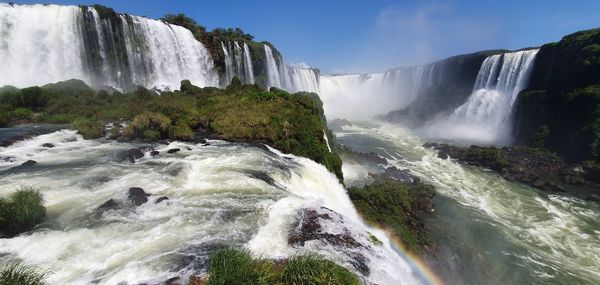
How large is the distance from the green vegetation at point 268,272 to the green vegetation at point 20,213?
5.07 metres

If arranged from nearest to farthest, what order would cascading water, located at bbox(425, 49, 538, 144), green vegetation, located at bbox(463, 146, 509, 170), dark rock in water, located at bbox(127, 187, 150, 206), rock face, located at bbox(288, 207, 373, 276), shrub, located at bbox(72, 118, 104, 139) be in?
1. rock face, located at bbox(288, 207, 373, 276)
2. dark rock in water, located at bbox(127, 187, 150, 206)
3. shrub, located at bbox(72, 118, 104, 139)
4. green vegetation, located at bbox(463, 146, 509, 170)
5. cascading water, located at bbox(425, 49, 538, 144)

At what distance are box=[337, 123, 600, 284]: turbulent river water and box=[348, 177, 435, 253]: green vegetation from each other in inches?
32.5

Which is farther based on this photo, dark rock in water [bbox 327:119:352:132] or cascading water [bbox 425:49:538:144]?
dark rock in water [bbox 327:119:352:132]

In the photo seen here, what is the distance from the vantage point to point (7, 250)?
6.87 metres

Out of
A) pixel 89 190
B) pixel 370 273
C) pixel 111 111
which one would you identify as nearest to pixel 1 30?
pixel 111 111

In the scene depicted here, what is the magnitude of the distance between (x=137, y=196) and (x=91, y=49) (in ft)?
95.0

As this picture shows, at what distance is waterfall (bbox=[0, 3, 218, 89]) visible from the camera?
27.9 m

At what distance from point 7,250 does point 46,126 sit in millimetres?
14836

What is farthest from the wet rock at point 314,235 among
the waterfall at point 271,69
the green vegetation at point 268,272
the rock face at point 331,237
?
the waterfall at point 271,69

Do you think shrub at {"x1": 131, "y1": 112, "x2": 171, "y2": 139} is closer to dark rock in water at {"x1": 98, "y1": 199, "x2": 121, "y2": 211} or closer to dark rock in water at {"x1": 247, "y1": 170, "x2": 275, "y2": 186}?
dark rock in water at {"x1": 247, "y1": 170, "x2": 275, "y2": 186}

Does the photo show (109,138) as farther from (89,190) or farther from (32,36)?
(32,36)

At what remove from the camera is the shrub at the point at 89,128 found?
56.7 feet

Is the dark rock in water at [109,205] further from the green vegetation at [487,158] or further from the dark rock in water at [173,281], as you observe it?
the green vegetation at [487,158]

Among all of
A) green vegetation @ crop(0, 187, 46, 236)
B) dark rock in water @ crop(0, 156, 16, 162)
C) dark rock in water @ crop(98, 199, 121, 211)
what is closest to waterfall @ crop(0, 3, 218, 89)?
dark rock in water @ crop(0, 156, 16, 162)
